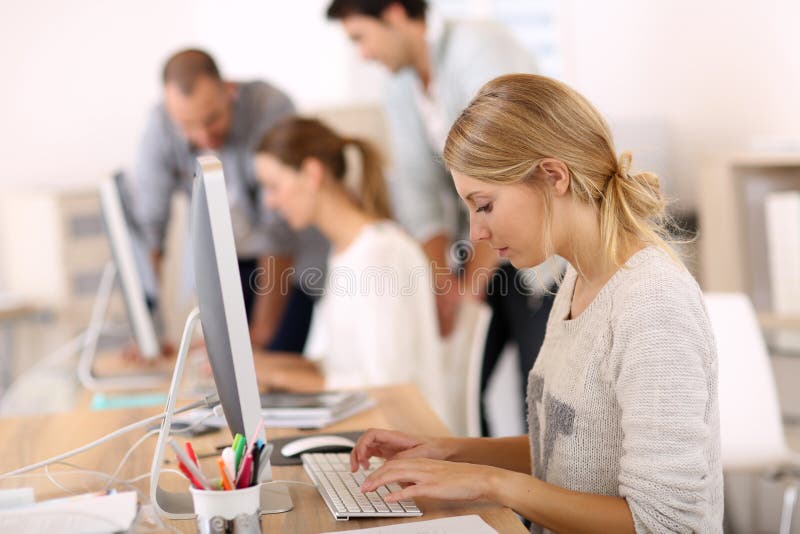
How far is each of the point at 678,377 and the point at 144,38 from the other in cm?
339

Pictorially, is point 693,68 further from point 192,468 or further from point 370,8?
point 192,468

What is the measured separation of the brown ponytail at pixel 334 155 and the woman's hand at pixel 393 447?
1.08m

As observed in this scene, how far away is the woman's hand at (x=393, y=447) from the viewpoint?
123cm

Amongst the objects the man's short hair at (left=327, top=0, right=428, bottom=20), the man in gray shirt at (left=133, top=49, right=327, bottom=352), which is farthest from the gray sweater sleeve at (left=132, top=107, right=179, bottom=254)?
the man's short hair at (left=327, top=0, right=428, bottom=20)

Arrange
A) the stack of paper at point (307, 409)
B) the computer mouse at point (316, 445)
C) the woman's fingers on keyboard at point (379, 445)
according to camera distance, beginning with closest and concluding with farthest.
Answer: the woman's fingers on keyboard at point (379, 445) → the computer mouse at point (316, 445) → the stack of paper at point (307, 409)

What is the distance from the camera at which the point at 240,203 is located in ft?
9.16

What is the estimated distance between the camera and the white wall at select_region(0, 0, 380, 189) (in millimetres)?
3889

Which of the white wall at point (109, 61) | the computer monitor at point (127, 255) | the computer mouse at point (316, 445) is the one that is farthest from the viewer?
the white wall at point (109, 61)

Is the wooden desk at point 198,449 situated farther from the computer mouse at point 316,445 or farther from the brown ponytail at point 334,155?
the brown ponytail at point 334,155

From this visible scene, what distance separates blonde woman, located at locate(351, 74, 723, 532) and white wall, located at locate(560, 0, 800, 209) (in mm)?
1855

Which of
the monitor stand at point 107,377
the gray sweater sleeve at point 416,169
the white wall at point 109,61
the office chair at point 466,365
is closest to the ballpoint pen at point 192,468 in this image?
the monitor stand at point 107,377

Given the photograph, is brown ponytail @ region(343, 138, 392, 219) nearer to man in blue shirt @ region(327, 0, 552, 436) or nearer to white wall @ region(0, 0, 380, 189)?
man in blue shirt @ region(327, 0, 552, 436)

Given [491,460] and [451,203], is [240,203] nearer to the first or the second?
[451,203]

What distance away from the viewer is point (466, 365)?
225cm
